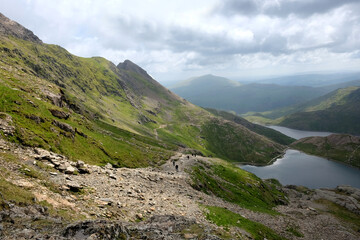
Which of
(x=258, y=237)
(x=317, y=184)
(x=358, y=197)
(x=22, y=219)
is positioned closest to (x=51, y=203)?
(x=22, y=219)

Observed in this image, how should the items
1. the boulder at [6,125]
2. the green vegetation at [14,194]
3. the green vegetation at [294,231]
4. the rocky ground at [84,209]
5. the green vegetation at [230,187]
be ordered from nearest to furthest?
the rocky ground at [84,209] → the green vegetation at [14,194] → the boulder at [6,125] → the green vegetation at [294,231] → the green vegetation at [230,187]

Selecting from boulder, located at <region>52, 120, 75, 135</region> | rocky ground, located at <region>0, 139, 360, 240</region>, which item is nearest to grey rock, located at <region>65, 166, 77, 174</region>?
rocky ground, located at <region>0, 139, 360, 240</region>

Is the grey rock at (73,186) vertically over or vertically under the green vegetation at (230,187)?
over

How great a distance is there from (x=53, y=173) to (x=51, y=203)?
847 cm

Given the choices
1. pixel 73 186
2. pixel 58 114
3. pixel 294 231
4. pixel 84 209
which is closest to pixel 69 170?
pixel 73 186

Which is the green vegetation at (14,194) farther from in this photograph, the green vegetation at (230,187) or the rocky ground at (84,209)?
the green vegetation at (230,187)

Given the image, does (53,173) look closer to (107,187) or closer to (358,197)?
(107,187)

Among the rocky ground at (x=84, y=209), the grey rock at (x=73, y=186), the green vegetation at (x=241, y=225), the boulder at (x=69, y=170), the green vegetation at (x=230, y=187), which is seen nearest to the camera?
the rocky ground at (x=84, y=209)

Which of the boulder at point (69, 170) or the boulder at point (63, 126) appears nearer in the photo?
the boulder at point (69, 170)

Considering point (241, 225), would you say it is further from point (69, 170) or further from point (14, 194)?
point (14, 194)

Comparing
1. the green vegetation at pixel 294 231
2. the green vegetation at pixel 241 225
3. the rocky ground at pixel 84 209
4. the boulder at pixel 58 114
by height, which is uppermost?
the boulder at pixel 58 114

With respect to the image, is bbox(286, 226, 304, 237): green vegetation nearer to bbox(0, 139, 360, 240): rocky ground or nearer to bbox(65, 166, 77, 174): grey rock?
bbox(0, 139, 360, 240): rocky ground

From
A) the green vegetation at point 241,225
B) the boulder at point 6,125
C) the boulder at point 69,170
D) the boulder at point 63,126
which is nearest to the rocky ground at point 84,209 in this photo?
the boulder at point 69,170

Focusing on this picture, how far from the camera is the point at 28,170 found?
23.8 metres
